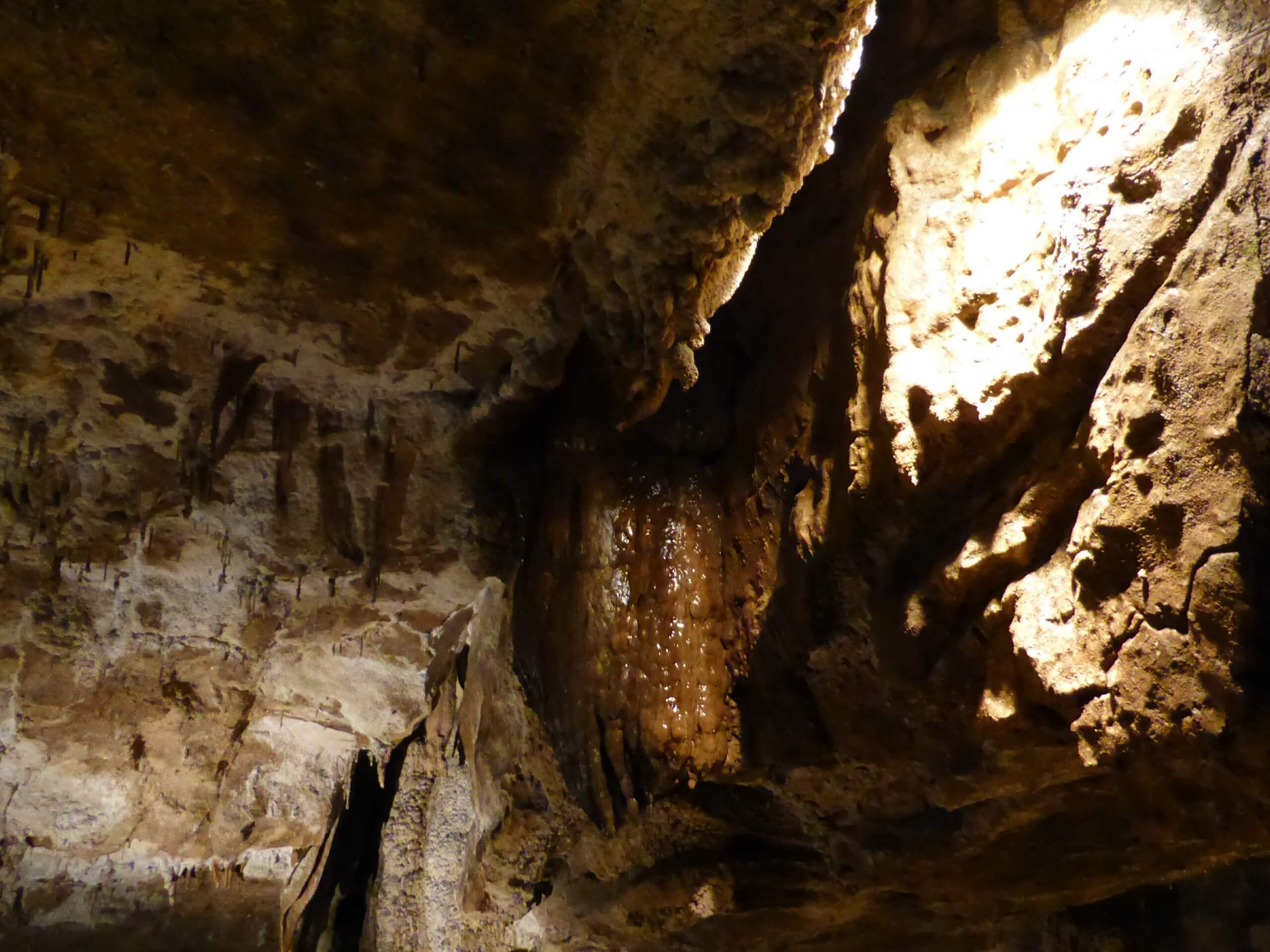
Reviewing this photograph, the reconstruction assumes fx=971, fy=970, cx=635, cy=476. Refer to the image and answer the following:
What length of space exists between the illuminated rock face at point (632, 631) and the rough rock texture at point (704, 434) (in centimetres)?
1

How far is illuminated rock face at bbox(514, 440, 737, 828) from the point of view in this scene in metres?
2.77

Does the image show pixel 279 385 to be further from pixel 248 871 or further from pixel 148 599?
pixel 248 871

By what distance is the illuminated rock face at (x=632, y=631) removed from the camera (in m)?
2.77

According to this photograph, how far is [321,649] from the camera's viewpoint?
4461mm

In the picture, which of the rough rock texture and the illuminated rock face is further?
the illuminated rock face

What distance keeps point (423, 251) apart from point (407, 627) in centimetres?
211

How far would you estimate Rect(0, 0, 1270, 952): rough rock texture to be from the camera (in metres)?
1.60

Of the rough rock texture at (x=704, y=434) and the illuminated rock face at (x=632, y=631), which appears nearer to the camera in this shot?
the rough rock texture at (x=704, y=434)

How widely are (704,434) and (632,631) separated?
2.12ft

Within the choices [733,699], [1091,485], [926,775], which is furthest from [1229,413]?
[733,699]

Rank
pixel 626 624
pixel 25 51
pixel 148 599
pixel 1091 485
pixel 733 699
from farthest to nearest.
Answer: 1. pixel 148 599
2. pixel 626 624
3. pixel 733 699
4. pixel 25 51
5. pixel 1091 485

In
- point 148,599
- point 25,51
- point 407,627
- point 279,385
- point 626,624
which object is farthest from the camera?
point 407,627

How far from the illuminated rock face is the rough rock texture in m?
0.01

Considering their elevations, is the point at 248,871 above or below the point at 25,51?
below
